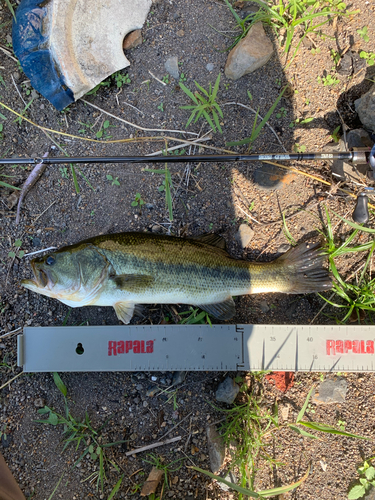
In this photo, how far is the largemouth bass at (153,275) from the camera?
3.08m

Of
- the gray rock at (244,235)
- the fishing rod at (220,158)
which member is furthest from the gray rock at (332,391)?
the fishing rod at (220,158)

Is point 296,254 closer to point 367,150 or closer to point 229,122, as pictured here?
point 367,150

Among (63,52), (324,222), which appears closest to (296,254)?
(324,222)

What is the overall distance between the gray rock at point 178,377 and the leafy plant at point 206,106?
286cm

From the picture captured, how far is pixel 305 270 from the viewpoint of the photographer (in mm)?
3420

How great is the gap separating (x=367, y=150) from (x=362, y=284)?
1.52 metres

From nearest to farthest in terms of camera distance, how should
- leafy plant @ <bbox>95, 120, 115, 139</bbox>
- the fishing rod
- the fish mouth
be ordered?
the fish mouth < the fishing rod < leafy plant @ <bbox>95, 120, 115, 139</bbox>

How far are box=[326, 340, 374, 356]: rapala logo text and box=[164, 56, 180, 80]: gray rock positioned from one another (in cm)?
362

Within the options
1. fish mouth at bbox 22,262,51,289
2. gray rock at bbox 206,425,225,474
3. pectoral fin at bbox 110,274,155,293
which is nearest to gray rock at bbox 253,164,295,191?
pectoral fin at bbox 110,274,155,293

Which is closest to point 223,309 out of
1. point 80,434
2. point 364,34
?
point 80,434

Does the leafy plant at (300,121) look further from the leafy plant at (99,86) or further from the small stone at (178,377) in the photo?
the small stone at (178,377)

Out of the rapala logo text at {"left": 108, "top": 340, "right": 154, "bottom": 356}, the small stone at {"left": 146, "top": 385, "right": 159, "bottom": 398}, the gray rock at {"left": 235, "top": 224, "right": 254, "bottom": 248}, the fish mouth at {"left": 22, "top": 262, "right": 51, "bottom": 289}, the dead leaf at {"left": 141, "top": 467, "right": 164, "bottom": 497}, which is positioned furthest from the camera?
the gray rock at {"left": 235, "top": 224, "right": 254, "bottom": 248}

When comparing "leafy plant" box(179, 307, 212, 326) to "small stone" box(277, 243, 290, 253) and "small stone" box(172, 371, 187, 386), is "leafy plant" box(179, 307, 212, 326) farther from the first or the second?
"small stone" box(277, 243, 290, 253)

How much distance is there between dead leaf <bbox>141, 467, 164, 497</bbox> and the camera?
10.9ft
